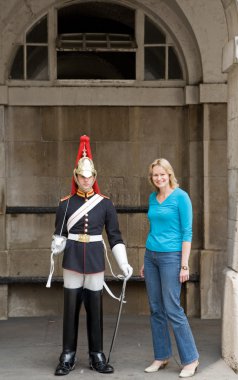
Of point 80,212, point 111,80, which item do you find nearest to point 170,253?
point 80,212

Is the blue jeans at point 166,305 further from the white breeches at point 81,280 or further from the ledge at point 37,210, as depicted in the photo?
the ledge at point 37,210

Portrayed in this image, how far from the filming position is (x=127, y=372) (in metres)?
7.29

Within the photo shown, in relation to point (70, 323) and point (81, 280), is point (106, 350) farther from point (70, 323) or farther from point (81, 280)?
point (81, 280)

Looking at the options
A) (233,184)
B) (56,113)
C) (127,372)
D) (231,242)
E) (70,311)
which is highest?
(56,113)

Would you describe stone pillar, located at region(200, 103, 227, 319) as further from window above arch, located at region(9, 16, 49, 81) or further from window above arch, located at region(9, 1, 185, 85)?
window above arch, located at region(9, 16, 49, 81)

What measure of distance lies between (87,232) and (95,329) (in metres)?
0.90

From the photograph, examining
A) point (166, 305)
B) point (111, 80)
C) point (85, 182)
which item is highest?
point (111, 80)

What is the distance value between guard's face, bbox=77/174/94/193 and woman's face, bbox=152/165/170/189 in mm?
588

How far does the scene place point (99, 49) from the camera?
10297 mm

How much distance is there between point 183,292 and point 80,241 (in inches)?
133

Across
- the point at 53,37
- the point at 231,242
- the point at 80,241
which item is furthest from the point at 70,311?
the point at 53,37

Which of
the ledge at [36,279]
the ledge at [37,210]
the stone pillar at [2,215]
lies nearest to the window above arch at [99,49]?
the stone pillar at [2,215]

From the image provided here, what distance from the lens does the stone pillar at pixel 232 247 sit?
732 centimetres

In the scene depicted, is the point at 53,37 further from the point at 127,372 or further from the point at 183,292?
the point at 127,372
